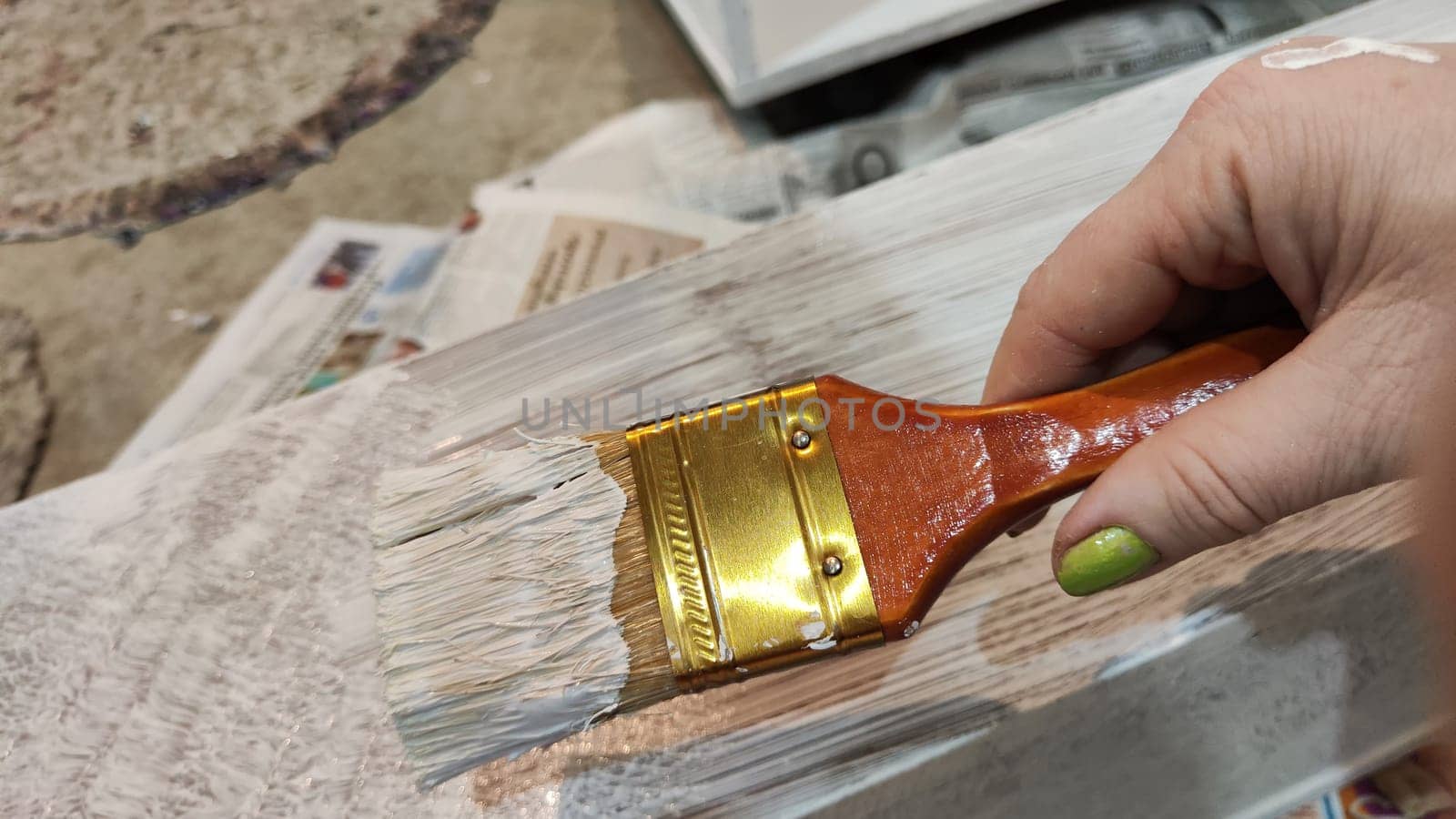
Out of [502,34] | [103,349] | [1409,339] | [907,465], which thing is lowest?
[103,349]

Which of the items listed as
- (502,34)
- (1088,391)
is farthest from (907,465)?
(502,34)

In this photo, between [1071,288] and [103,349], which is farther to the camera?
[103,349]

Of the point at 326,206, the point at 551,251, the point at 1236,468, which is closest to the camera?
the point at 1236,468

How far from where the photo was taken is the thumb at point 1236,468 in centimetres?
62

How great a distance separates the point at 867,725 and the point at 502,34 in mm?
1863

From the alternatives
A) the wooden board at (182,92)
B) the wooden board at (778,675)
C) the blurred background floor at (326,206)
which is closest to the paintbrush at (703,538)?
the wooden board at (778,675)

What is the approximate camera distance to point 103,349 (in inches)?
→ 66.4

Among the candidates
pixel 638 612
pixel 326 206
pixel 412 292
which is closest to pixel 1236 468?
pixel 638 612

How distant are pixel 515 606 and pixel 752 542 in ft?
0.61

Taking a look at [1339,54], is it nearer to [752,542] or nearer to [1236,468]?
[1236,468]

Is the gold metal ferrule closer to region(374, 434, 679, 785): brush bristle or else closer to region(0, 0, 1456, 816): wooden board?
region(374, 434, 679, 785): brush bristle

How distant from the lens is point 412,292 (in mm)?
1708

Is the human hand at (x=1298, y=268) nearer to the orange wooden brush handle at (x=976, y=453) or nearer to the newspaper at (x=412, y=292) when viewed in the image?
the orange wooden brush handle at (x=976, y=453)

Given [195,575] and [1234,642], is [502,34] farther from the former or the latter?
[1234,642]
